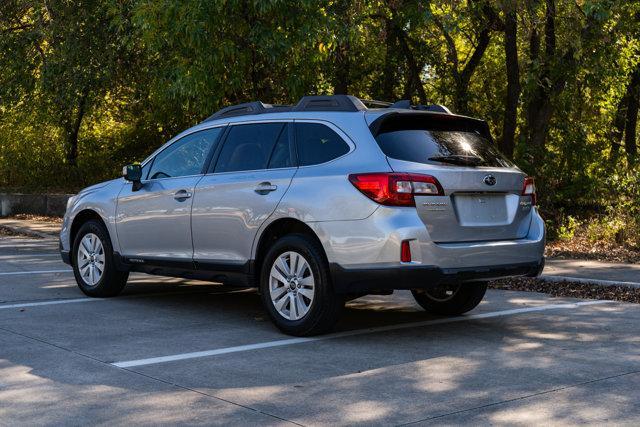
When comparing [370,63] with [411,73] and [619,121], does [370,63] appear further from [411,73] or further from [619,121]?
[619,121]

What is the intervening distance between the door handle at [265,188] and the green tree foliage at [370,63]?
181 inches

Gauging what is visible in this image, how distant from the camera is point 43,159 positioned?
2561cm

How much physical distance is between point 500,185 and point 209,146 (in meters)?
2.75

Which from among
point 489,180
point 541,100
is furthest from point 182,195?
point 541,100

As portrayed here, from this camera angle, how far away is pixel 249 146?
8.31 meters

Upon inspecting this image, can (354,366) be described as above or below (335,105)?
below

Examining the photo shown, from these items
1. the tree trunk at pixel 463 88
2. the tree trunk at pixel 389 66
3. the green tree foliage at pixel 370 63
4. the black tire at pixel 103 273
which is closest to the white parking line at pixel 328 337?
the black tire at pixel 103 273

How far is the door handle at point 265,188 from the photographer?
7.73m

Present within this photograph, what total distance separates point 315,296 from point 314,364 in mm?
850

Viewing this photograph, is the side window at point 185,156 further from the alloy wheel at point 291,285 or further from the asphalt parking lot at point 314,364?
the alloy wheel at point 291,285

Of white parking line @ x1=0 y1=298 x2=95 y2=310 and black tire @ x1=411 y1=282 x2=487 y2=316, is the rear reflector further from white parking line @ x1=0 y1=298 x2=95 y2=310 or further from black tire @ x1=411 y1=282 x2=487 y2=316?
white parking line @ x1=0 y1=298 x2=95 y2=310

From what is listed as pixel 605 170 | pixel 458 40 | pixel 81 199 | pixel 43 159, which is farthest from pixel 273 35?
pixel 43 159

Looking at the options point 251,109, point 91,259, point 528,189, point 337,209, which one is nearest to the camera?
point 337,209

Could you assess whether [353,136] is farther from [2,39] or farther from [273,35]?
[2,39]
